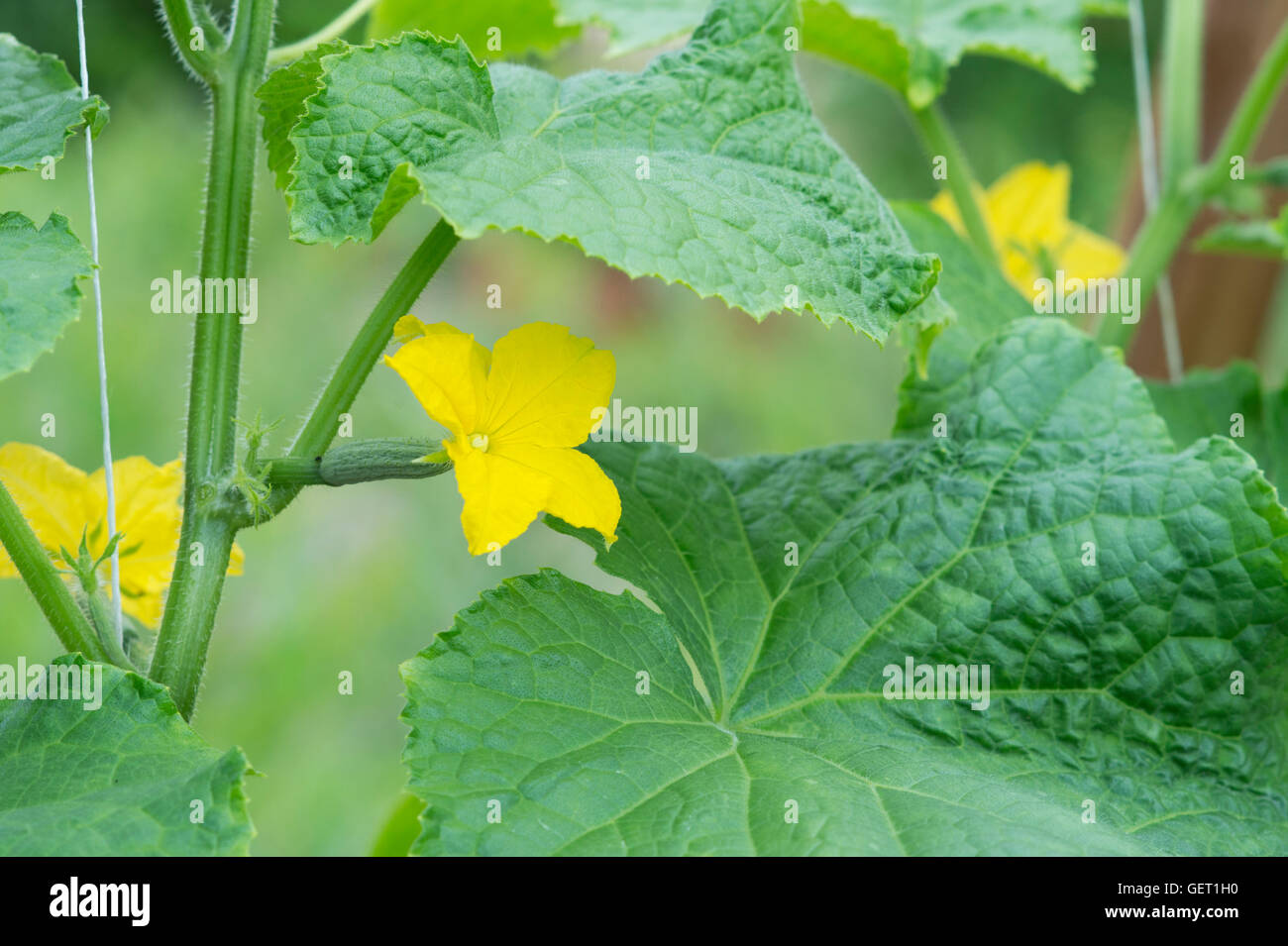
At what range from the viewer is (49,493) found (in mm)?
965

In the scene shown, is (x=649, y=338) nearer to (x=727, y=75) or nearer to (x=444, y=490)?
(x=444, y=490)

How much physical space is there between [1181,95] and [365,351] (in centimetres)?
114

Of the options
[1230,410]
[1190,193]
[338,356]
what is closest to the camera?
[1230,410]

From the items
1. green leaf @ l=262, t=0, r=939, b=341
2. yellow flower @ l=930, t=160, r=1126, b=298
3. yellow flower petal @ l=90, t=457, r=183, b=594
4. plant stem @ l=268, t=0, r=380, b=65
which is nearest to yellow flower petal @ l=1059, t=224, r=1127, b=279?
yellow flower @ l=930, t=160, r=1126, b=298

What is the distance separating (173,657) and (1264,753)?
81 cm

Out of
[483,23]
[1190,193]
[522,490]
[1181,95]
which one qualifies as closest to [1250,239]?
[1190,193]

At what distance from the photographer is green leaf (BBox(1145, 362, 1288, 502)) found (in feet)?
4.46

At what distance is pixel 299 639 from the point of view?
296 cm

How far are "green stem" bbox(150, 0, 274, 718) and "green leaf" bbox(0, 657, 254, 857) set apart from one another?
4cm

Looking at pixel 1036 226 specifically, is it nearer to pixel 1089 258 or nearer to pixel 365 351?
pixel 1089 258
